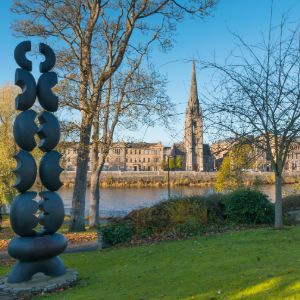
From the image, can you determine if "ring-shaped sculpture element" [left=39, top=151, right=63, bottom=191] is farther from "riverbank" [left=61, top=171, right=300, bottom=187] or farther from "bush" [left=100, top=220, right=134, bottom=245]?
"riverbank" [left=61, top=171, right=300, bottom=187]

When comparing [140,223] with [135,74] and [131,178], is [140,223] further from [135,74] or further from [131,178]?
[131,178]

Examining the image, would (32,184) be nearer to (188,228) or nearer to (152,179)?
(188,228)

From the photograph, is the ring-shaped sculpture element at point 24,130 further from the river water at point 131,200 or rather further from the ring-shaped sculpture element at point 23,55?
the river water at point 131,200

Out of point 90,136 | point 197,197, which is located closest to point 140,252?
point 197,197

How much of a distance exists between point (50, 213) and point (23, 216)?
0.58 meters

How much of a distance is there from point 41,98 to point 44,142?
0.93 m

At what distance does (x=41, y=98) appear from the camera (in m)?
9.05

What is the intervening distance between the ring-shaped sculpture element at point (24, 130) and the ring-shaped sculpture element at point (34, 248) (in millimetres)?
1798

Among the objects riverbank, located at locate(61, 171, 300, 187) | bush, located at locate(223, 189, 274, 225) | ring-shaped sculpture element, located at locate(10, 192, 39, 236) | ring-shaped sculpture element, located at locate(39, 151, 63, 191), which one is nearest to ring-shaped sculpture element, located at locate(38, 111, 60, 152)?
ring-shaped sculpture element, located at locate(39, 151, 63, 191)

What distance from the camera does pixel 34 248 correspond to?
8.28 m

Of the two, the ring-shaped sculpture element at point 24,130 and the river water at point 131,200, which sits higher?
the ring-shaped sculpture element at point 24,130

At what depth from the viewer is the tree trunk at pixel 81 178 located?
18.9m

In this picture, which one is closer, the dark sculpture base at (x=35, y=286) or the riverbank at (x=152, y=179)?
the dark sculpture base at (x=35, y=286)

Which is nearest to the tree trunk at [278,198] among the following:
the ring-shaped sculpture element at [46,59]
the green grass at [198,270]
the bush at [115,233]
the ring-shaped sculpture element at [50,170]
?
the green grass at [198,270]
